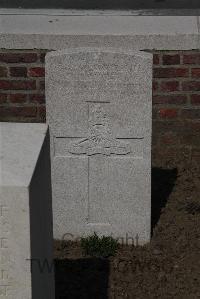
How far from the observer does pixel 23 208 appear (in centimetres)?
285

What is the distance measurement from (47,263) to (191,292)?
1.28 m

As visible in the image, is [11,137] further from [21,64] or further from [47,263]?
Answer: [21,64]

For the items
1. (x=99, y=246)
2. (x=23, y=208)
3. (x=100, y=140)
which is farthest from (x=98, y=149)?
(x=23, y=208)

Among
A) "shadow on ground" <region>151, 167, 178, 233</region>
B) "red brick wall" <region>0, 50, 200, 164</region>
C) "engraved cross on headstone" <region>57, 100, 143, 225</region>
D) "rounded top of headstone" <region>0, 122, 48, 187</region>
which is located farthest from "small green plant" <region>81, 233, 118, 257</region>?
"rounded top of headstone" <region>0, 122, 48, 187</region>

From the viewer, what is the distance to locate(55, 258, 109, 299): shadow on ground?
4487 mm

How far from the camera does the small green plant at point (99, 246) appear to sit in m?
4.83

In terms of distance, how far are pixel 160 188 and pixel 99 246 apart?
3.09 ft

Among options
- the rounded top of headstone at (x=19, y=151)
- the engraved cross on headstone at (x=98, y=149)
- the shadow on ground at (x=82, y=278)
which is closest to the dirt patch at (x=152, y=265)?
the shadow on ground at (x=82, y=278)

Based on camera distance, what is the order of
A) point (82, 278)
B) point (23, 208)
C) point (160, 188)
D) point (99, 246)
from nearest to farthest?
point (23, 208), point (82, 278), point (99, 246), point (160, 188)

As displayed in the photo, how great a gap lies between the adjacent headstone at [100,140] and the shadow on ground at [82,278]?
25cm

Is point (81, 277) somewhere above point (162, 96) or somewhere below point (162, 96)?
below

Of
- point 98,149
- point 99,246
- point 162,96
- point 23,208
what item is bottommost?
point 99,246

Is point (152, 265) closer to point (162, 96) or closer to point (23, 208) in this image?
point (162, 96)

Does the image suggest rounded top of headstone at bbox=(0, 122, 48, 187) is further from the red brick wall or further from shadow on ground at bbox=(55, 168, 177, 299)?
the red brick wall
